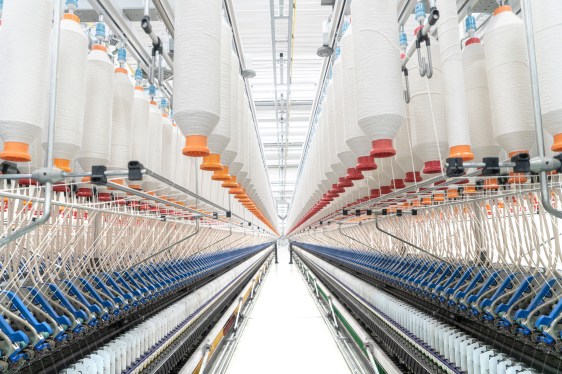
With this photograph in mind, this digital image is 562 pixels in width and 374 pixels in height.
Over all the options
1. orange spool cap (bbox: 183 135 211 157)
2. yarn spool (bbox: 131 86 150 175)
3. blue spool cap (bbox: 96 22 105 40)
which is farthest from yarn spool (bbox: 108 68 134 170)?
orange spool cap (bbox: 183 135 211 157)

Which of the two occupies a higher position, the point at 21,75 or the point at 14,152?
the point at 21,75

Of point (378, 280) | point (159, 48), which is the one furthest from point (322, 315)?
point (159, 48)

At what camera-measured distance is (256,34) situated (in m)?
4.83

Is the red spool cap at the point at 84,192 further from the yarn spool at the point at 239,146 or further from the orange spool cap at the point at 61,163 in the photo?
the yarn spool at the point at 239,146

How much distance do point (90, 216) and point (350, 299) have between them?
10.7 ft

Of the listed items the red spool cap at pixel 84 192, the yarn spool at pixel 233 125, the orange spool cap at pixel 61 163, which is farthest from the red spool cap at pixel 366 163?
the red spool cap at pixel 84 192

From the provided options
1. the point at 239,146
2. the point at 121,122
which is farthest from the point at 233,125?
the point at 121,122

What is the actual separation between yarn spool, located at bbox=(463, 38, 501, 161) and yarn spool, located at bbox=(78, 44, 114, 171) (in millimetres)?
1671

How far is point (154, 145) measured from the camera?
2.37m

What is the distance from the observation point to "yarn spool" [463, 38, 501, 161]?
175cm

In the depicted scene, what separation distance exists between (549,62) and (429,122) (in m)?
0.58

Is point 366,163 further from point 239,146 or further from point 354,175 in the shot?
point 239,146

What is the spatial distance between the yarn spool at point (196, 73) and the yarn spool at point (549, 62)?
1.05 metres

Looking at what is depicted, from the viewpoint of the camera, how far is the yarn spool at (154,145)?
7.55 ft
